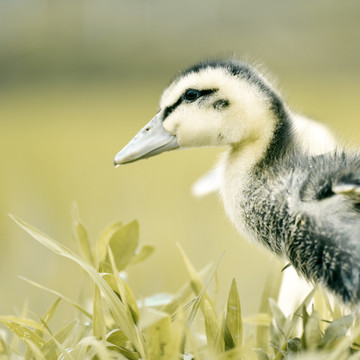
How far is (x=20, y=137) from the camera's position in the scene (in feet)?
13.7

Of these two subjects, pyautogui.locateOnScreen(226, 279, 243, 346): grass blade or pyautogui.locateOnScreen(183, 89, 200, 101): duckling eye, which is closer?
pyautogui.locateOnScreen(226, 279, 243, 346): grass blade

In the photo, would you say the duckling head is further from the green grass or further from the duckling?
the green grass

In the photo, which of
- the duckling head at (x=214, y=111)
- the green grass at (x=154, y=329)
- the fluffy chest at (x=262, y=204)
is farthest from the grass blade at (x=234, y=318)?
the duckling head at (x=214, y=111)

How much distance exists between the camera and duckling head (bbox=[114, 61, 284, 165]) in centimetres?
121

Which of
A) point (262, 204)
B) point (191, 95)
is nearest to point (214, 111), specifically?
point (191, 95)

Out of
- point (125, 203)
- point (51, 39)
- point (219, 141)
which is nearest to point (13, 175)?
point (125, 203)

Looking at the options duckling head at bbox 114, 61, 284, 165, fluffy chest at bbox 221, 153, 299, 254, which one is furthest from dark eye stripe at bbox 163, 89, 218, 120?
fluffy chest at bbox 221, 153, 299, 254

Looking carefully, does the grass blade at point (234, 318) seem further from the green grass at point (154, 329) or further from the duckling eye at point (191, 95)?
the duckling eye at point (191, 95)

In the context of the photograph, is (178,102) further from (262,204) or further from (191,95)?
(262,204)

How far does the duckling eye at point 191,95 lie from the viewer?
48.6 inches

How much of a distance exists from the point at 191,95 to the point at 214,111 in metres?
0.04

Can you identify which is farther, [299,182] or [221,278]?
[221,278]

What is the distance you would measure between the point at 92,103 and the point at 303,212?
13.7 feet

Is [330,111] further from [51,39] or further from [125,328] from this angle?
[125,328]
